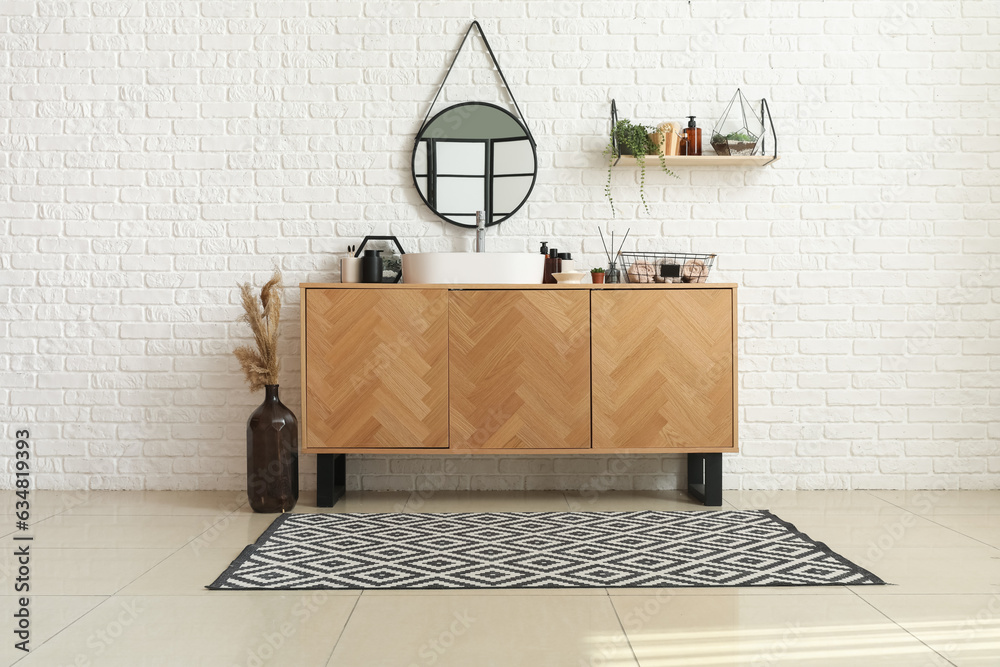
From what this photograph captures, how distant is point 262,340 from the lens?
11.0ft

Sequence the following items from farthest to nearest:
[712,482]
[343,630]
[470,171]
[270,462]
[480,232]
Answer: [470,171], [480,232], [712,482], [270,462], [343,630]

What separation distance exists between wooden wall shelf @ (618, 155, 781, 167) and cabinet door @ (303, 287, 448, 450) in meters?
1.20

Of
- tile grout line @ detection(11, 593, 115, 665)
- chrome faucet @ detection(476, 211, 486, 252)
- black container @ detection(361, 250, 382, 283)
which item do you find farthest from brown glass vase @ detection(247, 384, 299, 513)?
chrome faucet @ detection(476, 211, 486, 252)

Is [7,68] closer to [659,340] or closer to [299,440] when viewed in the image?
[299,440]

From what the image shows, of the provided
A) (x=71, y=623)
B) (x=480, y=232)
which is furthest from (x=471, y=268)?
(x=71, y=623)

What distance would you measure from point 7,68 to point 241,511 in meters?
2.44

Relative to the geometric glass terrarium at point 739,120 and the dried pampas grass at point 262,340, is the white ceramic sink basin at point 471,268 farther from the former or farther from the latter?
the geometric glass terrarium at point 739,120

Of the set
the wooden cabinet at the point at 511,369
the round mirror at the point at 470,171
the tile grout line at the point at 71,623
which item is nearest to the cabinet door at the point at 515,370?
the wooden cabinet at the point at 511,369

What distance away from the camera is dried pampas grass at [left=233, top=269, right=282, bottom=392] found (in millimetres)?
3332

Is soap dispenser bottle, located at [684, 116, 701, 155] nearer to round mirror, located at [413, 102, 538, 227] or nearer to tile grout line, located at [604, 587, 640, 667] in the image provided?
round mirror, located at [413, 102, 538, 227]

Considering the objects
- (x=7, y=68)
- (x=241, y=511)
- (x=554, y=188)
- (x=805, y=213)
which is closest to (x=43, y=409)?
(x=241, y=511)

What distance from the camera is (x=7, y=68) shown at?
3.72 metres

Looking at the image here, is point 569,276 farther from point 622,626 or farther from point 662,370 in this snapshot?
point 622,626

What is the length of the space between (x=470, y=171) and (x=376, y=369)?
1.11m
